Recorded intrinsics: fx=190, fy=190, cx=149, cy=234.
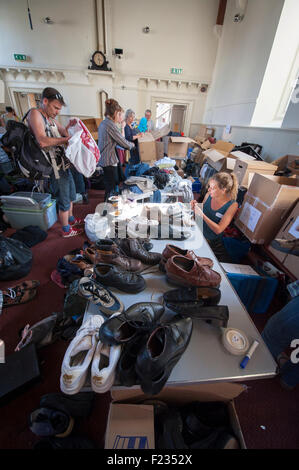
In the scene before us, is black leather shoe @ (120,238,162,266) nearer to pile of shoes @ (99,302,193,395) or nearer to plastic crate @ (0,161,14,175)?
pile of shoes @ (99,302,193,395)

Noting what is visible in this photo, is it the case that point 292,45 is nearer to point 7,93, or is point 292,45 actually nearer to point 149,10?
point 149,10

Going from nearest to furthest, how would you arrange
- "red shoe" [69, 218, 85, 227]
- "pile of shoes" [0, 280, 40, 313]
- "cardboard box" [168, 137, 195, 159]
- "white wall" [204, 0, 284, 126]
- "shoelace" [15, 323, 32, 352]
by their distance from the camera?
"shoelace" [15, 323, 32, 352]
"pile of shoes" [0, 280, 40, 313]
"red shoe" [69, 218, 85, 227]
"white wall" [204, 0, 284, 126]
"cardboard box" [168, 137, 195, 159]

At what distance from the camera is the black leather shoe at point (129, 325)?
72 cm

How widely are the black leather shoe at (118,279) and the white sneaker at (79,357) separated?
177 mm

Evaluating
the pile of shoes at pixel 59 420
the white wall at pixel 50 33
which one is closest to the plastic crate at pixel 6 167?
the pile of shoes at pixel 59 420

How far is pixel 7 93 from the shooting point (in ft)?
21.5

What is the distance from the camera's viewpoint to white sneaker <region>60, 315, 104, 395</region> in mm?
650

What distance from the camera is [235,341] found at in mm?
794

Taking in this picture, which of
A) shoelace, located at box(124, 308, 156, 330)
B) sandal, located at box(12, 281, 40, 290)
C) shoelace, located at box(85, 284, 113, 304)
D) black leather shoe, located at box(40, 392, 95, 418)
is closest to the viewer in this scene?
shoelace, located at box(124, 308, 156, 330)

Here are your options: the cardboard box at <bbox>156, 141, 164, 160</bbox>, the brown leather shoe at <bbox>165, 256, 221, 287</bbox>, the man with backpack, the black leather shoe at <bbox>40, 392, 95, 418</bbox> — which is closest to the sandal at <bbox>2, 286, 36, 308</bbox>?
the black leather shoe at <bbox>40, 392, 95, 418</bbox>

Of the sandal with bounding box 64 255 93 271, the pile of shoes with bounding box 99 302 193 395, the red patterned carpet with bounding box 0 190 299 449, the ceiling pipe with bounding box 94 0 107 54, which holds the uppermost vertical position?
the ceiling pipe with bounding box 94 0 107 54

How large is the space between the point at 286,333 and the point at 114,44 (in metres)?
8.20

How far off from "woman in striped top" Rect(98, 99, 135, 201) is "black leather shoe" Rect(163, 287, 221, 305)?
87.0 inches

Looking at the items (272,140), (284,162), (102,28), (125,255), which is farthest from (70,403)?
(102,28)
